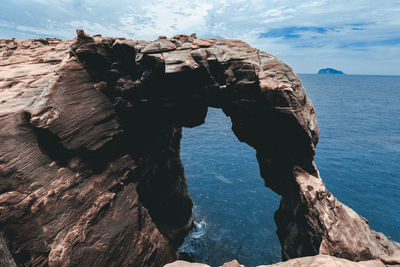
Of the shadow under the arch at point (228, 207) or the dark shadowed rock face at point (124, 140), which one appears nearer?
the dark shadowed rock face at point (124, 140)

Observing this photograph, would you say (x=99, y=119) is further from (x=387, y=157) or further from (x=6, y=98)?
(x=387, y=157)

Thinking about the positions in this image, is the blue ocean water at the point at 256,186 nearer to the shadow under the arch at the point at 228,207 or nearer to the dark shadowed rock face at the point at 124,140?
the shadow under the arch at the point at 228,207

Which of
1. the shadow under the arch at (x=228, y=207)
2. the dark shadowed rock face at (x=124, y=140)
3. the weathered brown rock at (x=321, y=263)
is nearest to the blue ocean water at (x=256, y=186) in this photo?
the shadow under the arch at (x=228, y=207)

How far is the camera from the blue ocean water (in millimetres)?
30094

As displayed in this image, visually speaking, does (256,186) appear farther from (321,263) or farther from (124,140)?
(321,263)

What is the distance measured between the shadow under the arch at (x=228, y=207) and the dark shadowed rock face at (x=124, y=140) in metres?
9.49

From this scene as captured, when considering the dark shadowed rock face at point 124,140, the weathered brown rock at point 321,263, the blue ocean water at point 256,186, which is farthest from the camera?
the blue ocean water at point 256,186

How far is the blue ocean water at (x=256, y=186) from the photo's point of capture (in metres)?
30.1

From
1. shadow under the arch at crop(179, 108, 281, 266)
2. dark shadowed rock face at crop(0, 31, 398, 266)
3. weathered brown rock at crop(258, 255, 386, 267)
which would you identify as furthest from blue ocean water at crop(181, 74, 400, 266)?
weathered brown rock at crop(258, 255, 386, 267)

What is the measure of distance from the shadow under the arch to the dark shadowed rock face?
949cm

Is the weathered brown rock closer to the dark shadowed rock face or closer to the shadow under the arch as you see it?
the dark shadowed rock face

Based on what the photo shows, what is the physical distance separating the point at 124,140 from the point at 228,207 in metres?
25.0

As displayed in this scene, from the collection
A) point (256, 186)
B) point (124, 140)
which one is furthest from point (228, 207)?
point (124, 140)

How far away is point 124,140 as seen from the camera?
68.7 feet
